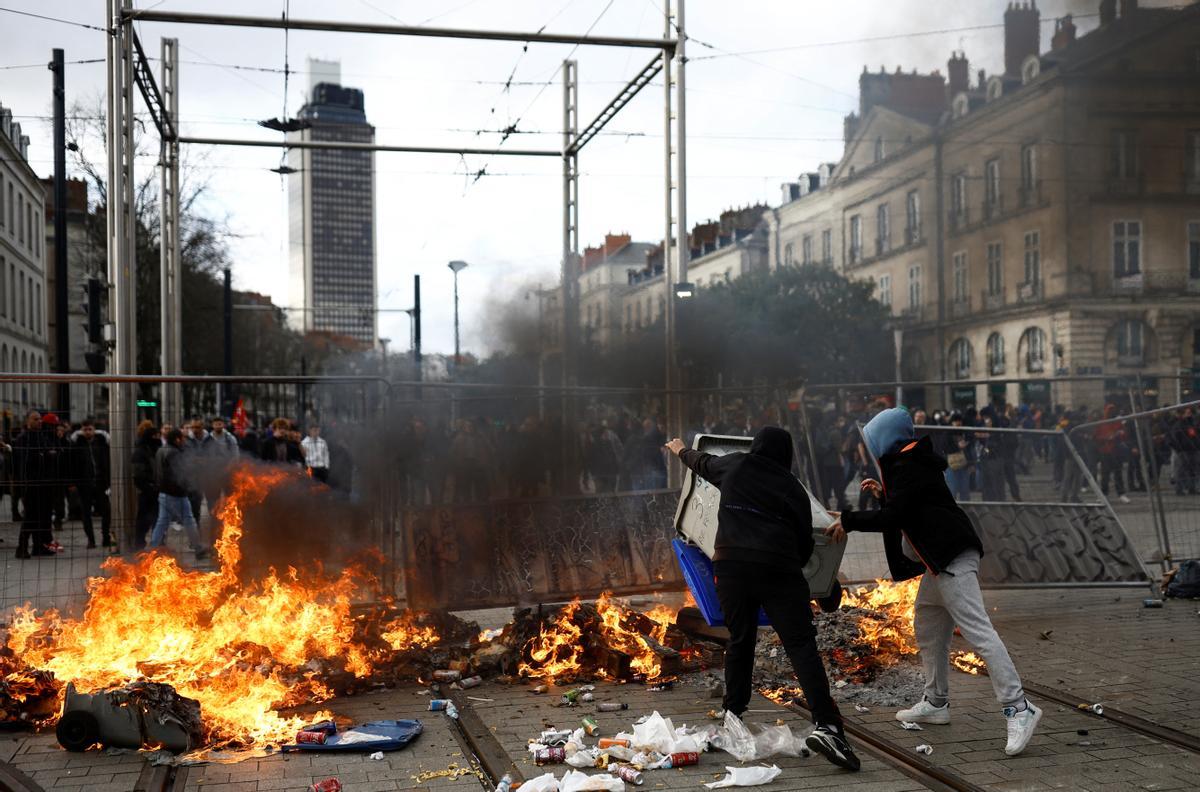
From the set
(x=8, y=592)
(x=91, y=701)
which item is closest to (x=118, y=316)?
(x=8, y=592)

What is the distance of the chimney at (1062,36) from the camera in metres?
30.1

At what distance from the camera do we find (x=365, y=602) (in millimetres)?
7484

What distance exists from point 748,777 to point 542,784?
0.96 metres

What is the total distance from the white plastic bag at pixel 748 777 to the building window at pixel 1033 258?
33.6 metres

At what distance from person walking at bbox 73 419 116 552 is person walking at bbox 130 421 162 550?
0.32 m

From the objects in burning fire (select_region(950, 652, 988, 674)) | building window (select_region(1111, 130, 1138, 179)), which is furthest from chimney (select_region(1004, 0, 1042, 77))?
burning fire (select_region(950, 652, 988, 674))

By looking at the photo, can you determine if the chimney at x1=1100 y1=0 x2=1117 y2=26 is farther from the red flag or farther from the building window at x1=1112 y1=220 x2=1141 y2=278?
the red flag

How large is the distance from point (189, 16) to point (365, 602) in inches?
277

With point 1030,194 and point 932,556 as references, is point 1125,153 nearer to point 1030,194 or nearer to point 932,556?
point 1030,194

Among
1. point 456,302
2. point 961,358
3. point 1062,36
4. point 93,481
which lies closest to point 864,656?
point 93,481

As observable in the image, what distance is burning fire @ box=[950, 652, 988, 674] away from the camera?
683cm

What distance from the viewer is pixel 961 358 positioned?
125ft

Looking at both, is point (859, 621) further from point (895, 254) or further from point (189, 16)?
point (895, 254)

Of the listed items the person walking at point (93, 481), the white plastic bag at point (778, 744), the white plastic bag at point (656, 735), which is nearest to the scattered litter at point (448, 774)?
the white plastic bag at point (656, 735)
